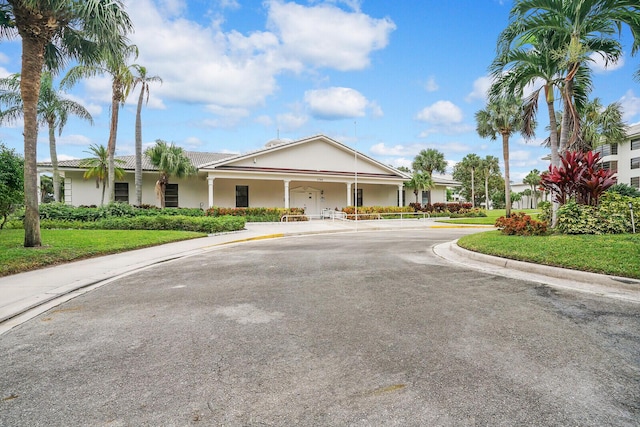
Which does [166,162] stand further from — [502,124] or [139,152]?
[502,124]

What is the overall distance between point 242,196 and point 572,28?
75.2ft

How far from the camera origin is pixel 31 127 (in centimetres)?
994

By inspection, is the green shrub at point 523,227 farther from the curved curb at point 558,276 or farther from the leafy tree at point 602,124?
the leafy tree at point 602,124

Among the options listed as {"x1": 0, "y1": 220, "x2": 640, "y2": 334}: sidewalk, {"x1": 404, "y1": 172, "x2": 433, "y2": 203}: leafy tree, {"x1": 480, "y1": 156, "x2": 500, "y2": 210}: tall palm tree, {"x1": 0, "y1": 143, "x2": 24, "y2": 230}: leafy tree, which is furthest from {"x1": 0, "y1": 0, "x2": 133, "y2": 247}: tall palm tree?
{"x1": 480, "y1": 156, "x2": 500, "y2": 210}: tall palm tree

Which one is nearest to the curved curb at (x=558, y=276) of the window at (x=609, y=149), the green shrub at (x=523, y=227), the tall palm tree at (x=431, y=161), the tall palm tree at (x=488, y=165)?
the green shrub at (x=523, y=227)

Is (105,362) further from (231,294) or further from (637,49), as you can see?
(637,49)

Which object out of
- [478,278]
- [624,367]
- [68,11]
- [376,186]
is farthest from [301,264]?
[376,186]

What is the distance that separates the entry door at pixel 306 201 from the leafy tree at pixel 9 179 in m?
18.8

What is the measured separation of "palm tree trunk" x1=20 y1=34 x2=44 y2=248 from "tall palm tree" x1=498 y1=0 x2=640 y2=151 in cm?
1428

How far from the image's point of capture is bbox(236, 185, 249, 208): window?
28.7 meters

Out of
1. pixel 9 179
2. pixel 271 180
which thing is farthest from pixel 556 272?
pixel 271 180

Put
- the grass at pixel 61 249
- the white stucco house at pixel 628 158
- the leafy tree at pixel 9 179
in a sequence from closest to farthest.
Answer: the grass at pixel 61 249 < the leafy tree at pixel 9 179 < the white stucco house at pixel 628 158

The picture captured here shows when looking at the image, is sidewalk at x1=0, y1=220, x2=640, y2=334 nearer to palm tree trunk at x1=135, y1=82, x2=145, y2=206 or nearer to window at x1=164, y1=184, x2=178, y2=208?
palm tree trunk at x1=135, y1=82, x2=145, y2=206

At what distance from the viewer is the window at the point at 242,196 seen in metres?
28.7
